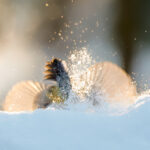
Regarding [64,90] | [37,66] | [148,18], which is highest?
[148,18]

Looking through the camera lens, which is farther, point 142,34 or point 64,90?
point 142,34

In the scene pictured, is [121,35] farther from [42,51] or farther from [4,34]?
[4,34]

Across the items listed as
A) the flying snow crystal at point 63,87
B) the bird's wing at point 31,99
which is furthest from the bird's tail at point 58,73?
the bird's wing at point 31,99

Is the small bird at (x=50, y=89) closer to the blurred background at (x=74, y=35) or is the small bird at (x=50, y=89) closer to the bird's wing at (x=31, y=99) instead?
the bird's wing at (x=31, y=99)

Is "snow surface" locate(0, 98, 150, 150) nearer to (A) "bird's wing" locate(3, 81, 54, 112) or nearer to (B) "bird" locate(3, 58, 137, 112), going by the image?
(B) "bird" locate(3, 58, 137, 112)

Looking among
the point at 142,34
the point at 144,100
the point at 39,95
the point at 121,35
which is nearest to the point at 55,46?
the point at 121,35

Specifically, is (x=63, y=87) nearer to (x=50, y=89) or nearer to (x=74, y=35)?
(x=50, y=89)

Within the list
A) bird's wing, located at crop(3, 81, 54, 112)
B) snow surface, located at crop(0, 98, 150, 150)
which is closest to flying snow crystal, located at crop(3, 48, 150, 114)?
bird's wing, located at crop(3, 81, 54, 112)
